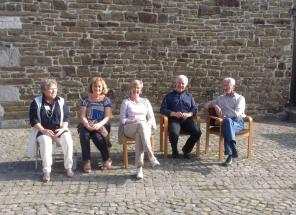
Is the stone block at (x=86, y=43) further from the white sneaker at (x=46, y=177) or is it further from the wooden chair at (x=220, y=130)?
the white sneaker at (x=46, y=177)

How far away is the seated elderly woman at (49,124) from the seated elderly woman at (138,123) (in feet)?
2.51

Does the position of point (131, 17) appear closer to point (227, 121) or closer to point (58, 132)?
point (227, 121)

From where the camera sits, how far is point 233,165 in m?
5.82

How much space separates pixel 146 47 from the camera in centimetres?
897

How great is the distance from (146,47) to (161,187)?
4553 millimetres

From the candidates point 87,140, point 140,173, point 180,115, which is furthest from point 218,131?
point 87,140

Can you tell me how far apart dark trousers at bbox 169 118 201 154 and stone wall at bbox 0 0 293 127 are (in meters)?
3.04

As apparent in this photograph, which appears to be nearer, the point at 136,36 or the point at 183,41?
the point at 136,36

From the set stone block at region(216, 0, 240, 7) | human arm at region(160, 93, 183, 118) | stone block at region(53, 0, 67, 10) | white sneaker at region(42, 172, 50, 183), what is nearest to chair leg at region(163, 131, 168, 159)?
human arm at region(160, 93, 183, 118)

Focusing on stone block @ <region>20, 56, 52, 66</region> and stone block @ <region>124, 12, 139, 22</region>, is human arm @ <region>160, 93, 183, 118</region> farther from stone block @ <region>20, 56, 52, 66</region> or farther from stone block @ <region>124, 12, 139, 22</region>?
stone block @ <region>20, 56, 52, 66</region>

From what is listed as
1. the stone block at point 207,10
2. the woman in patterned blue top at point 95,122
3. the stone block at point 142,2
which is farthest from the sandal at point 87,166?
the stone block at point 207,10

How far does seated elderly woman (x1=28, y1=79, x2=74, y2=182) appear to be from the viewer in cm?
534

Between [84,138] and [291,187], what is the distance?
8.47 feet

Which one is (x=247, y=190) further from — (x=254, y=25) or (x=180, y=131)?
(x=254, y=25)
